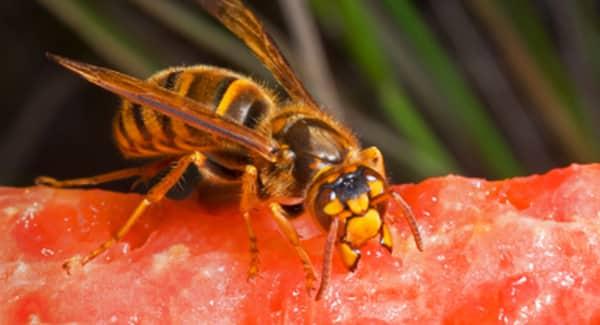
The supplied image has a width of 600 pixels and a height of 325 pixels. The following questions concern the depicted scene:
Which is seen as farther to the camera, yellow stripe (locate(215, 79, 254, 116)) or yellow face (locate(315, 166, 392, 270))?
yellow stripe (locate(215, 79, 254, 116))

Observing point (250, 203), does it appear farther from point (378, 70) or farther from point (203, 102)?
point (378, 70)

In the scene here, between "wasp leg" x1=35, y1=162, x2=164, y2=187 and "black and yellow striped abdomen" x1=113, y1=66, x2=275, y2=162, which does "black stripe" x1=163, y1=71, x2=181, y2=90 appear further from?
"wasp leg" x1=35, y1=162, x2=164, y2=187

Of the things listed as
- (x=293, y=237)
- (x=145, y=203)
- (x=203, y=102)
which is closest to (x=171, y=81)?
(x=203, y=102)

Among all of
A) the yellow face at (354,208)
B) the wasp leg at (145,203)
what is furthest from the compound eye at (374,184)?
the wasp leg at (145,203)

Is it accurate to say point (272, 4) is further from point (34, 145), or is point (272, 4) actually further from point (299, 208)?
point (299, 208)

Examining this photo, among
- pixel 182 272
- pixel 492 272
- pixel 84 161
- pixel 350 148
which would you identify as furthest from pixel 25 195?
pixel 84 161

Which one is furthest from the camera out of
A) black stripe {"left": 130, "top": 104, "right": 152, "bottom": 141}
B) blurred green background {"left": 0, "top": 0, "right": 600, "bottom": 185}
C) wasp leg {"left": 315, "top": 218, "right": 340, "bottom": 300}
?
blurred green background {"left": 0, "top": 0, "right": 600, "bottom": 185}

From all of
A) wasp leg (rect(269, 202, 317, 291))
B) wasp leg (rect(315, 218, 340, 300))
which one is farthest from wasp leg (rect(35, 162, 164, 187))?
wasp leg (rect(315, 218, 340, 300))
